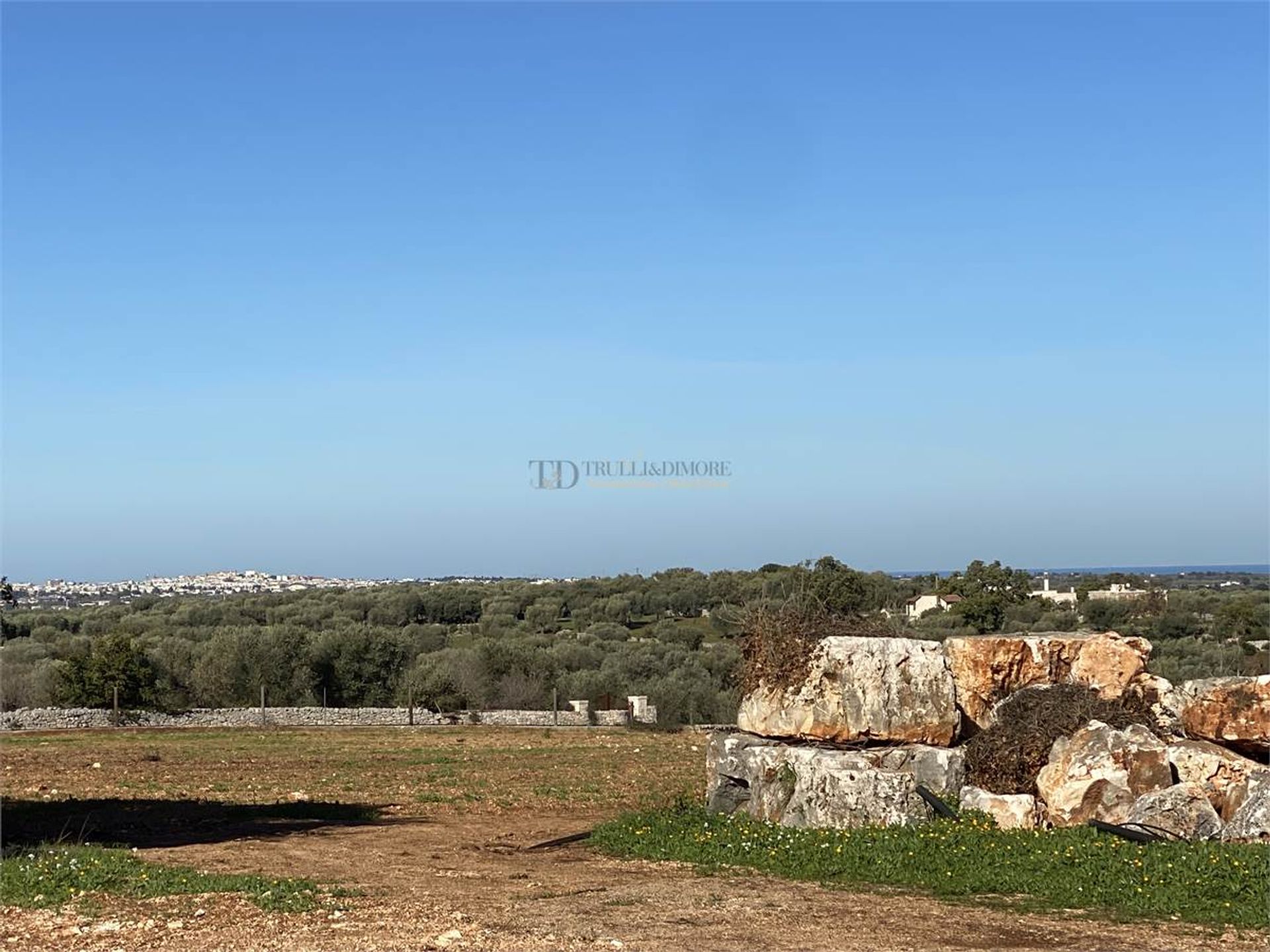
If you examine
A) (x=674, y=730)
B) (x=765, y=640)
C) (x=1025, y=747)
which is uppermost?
(x=765, y=640)

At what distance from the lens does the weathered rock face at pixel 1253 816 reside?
1341 centimetres

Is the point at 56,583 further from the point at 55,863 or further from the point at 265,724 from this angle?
the point at 55,863

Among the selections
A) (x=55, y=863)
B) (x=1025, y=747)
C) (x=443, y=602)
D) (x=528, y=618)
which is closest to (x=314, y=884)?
(x=55, y=863)

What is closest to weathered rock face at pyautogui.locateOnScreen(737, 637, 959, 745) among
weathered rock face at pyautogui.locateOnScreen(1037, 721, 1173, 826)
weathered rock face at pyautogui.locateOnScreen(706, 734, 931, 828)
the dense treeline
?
weathered rock face at pyautogui.locateOnScreen(706, 734, 931, 828)

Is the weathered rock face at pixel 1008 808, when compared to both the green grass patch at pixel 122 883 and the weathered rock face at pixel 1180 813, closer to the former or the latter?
the weathered rock face at pixel 1180 813

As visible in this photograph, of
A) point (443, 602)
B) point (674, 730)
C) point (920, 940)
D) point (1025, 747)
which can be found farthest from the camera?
point (443, 602)

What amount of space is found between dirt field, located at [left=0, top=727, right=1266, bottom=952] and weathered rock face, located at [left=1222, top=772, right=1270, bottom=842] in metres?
3.64

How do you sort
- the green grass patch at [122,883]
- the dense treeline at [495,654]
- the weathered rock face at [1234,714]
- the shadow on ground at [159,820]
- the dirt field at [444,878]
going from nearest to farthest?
the dirt field at [444,878] < the green grass patch at [122,883] < the weathered rock face at [1234,714] < the shadow on ground at [159,820] < the dense treeline at [495,654]

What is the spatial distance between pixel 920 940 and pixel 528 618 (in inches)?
2861

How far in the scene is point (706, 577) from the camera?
96188 mm

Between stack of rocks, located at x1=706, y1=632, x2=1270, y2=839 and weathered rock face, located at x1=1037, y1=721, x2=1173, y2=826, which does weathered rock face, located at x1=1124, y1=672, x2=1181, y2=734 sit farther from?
weathered rock face, located at x1=1037, y1=721, x2=1173, y2=826

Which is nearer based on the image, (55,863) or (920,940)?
(920,940)

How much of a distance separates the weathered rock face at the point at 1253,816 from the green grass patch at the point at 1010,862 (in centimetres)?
75

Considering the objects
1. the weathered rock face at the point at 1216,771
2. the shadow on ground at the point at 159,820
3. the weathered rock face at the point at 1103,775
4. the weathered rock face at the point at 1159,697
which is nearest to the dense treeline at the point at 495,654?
the weathered rock face at the point at 1159,697
